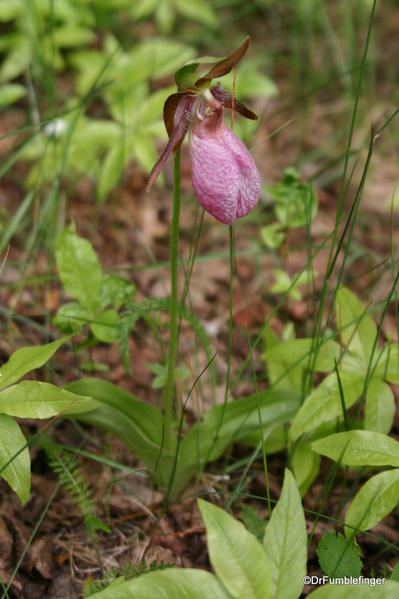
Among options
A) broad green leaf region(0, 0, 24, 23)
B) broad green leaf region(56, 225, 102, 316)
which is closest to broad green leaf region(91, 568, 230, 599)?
broad green leaf region(56, 225, 102, 316)

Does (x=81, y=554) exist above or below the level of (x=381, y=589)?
below

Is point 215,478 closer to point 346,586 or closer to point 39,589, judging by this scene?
point 39,589

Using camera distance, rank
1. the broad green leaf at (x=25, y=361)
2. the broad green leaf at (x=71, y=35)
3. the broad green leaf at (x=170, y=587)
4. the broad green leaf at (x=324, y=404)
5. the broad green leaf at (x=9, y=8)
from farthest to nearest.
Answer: the broad green leaf at (x=71, y=35) < the broad green leaf at (x=9, y=8) < the broad green leaf at (x=324, y=404) < the broad green leaf at (x=25, y=361) < the broad green leaf at (x=170, y=587)

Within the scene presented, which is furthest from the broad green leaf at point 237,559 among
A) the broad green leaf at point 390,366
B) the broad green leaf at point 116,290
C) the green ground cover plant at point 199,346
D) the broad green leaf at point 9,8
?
the broad green leaf at point 9,8

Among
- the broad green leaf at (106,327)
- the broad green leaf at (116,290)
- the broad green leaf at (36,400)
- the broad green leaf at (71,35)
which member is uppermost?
the broad green leaf at (71,35)

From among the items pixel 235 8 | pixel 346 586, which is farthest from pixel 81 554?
pixel 235 8

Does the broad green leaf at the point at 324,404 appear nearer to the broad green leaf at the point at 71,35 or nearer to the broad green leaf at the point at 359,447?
the broad green leaf at the point at 359,447
